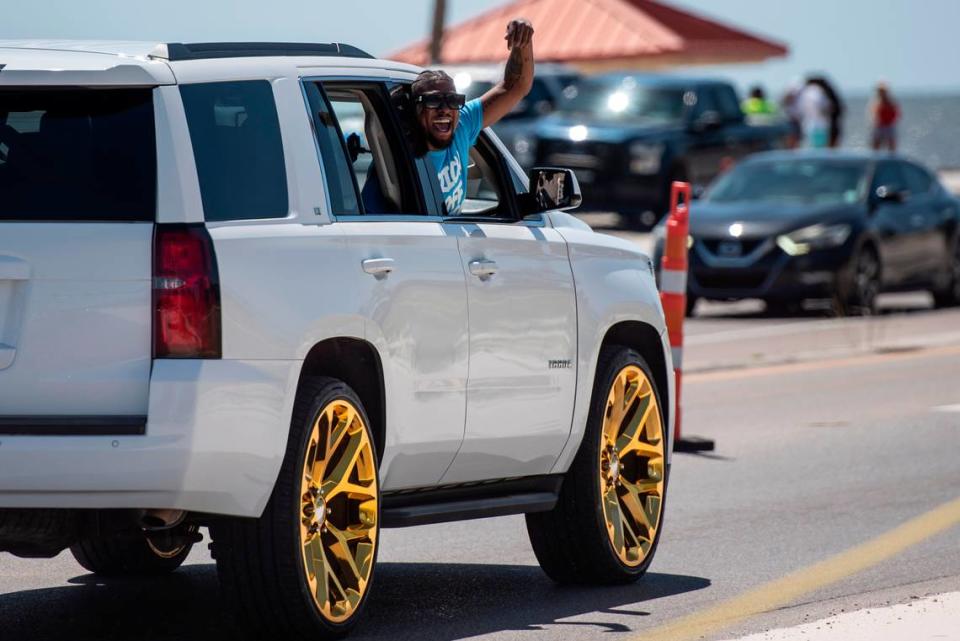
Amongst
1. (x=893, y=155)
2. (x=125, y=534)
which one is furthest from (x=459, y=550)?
(x=893, y=155)

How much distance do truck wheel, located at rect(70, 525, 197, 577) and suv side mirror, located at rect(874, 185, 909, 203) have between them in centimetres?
1557

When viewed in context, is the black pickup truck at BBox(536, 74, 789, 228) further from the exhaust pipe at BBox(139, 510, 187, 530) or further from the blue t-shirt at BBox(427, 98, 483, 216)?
the exhaust pipe at BBox(139, 510, 187, 530)

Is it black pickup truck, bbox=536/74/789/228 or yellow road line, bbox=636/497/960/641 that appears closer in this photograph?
yellow road line, bbox=636/497/960/641

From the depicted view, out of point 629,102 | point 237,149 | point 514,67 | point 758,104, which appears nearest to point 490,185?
point 514,67

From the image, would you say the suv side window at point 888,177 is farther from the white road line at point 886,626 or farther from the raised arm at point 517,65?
the white road line at point 886,626

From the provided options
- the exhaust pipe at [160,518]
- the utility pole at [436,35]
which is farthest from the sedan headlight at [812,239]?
the exhaust pipe at [160,518]

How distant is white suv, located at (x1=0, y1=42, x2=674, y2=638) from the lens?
20.6 ft

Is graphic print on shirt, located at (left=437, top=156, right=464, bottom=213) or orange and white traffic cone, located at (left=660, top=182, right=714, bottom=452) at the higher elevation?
graphic print on shirt, located at (left=437, top=156, right=464, bottom=213)

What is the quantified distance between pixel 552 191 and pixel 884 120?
33231mm

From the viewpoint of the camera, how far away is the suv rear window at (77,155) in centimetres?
642

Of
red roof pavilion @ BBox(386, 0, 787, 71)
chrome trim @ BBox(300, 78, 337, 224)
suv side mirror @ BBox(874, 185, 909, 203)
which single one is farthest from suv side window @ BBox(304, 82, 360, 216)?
red roof pavilion @ BBox(386, 0, 787, 71)

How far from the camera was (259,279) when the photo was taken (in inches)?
255

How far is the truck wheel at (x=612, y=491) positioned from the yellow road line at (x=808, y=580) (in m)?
0.47

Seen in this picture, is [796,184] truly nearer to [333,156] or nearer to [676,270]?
[676,270]
